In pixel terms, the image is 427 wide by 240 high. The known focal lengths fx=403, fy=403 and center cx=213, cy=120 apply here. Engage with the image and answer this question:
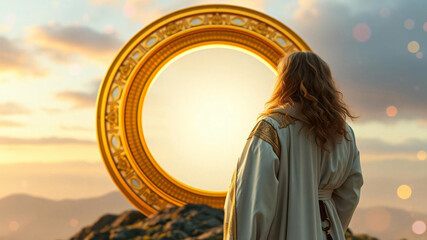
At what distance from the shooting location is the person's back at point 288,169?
1.01 m

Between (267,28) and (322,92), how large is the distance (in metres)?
1.88

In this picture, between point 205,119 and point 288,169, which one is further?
point 205,119

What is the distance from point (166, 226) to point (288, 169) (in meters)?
1.67

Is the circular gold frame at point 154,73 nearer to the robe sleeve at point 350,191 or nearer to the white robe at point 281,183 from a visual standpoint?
the robe sleeve at point 350,191

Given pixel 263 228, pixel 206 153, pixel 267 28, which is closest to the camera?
pixel 263 228

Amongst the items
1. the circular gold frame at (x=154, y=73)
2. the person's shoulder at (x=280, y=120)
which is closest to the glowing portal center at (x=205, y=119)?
the circular gold frame at (x=154, y=73)

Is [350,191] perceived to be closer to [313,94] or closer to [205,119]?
[313,94]

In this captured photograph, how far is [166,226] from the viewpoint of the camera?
2570mm

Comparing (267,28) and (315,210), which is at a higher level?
(267,28)

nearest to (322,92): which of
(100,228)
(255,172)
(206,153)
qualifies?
(255,172)

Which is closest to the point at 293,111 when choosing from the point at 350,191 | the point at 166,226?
the point at 350,191

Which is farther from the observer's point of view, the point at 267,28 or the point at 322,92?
the point at 267,28

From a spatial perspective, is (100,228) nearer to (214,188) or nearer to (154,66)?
(214,188)

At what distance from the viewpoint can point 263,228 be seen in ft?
3.28
